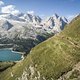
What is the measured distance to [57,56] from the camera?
127750 mm

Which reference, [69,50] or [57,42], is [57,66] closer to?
[69,50]

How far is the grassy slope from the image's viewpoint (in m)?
119

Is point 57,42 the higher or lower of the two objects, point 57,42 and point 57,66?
the higher

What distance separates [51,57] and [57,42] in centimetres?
1265

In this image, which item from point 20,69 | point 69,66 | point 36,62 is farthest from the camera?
point 20,69

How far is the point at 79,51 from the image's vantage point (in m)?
122

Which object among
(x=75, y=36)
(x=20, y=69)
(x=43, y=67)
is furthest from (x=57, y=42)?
(x=20, y=69)

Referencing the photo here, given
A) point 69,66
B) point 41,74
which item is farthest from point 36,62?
point 69,66

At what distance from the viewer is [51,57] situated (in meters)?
130

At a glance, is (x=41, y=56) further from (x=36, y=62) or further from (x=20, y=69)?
(x=20, y=69)

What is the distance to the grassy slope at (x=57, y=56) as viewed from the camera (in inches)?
4680

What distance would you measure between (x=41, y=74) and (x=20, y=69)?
85.2 feet

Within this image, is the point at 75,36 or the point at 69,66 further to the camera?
the point at 75,36

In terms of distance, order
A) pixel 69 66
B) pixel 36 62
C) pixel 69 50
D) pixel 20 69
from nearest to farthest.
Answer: pixel 69 66 < pixel 69 50 < pixel 36 62 < pixel 20 69
